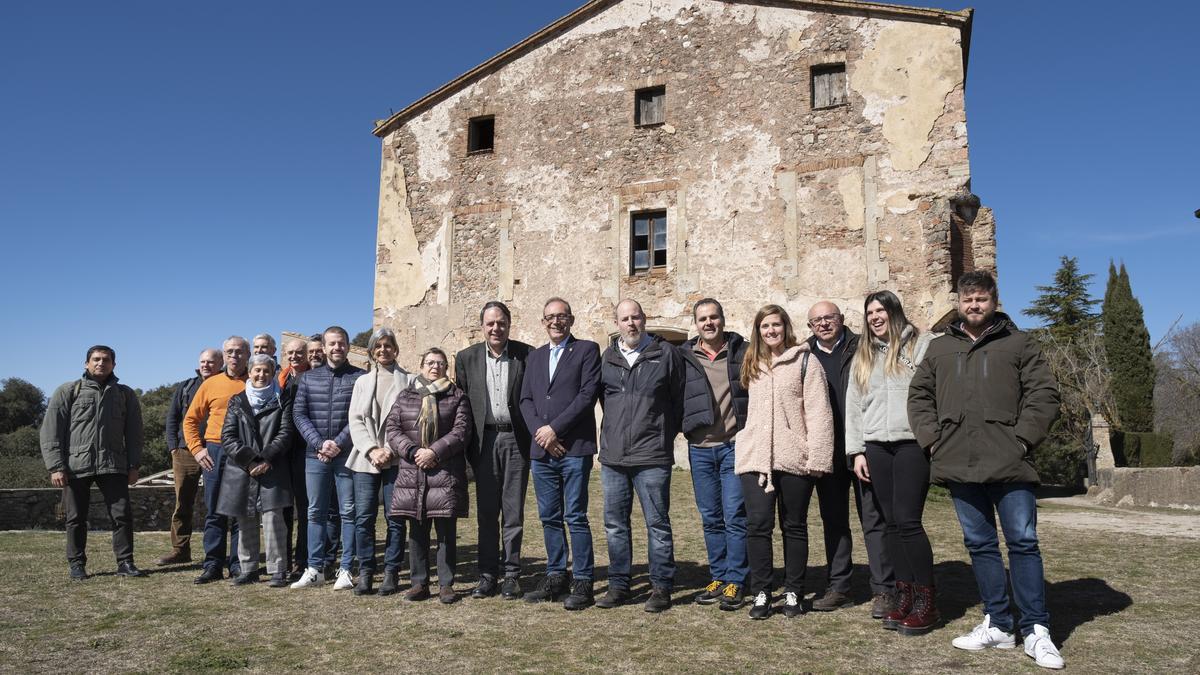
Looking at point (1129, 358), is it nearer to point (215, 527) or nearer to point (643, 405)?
point (643, 405)

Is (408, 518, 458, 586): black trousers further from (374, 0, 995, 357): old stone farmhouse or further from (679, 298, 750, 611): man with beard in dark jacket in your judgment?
(374, 0, 995, 357): old stone farmhouse

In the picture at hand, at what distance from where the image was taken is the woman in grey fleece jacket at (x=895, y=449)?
13.6 feet

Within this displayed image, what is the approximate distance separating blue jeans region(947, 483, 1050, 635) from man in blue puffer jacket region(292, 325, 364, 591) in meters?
4.13

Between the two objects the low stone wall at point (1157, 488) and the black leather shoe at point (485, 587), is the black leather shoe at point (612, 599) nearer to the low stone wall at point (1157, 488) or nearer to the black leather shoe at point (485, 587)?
the black leather shoe at point (485, 587)

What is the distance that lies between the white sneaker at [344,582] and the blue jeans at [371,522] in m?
0.21

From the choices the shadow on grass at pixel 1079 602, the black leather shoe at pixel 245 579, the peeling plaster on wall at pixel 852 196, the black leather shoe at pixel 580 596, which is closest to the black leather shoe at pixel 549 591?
the black leather shoe at pixel 580 596

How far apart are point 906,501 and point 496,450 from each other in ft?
8.92

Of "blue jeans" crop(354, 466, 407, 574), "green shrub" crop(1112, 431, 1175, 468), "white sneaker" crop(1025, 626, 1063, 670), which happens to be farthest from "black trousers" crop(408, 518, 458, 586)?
"green shrub" crop(1112, 431, 1175, 468)

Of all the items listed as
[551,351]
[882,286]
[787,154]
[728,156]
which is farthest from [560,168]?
[551,351]

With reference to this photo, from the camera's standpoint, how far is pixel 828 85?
45.4 ft

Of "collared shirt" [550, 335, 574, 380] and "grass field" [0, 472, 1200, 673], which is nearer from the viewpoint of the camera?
"grass field" [0, 472, 1200, 673]

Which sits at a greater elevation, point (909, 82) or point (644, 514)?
point (909, 82)

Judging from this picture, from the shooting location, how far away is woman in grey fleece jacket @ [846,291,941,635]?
4.14m

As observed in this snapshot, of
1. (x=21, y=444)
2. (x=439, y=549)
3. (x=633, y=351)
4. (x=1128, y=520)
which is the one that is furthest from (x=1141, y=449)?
(x=21, y=444)
